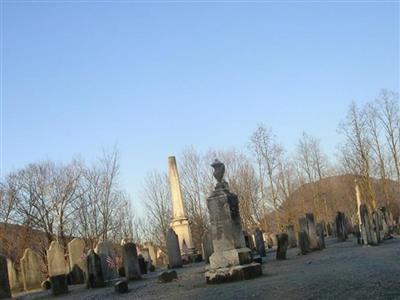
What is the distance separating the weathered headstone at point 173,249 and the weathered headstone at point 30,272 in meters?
5.44

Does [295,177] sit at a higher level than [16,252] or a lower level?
higher

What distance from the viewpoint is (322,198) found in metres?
49.5

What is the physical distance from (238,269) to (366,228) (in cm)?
903

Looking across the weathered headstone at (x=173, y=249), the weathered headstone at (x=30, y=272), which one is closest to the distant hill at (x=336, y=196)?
the weathered headstone at (x=173, y=249)

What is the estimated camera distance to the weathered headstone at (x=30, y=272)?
20.0 meters

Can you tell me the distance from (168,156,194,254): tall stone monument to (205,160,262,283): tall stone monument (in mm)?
14239

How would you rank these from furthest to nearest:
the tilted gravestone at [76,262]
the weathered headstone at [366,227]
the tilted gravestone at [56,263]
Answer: the tilted gravestone at [76,262], the weathered headstone at [366,227], the tilted gravestone at [56,263]

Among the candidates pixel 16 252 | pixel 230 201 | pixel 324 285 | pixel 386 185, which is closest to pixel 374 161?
pixel 386 185

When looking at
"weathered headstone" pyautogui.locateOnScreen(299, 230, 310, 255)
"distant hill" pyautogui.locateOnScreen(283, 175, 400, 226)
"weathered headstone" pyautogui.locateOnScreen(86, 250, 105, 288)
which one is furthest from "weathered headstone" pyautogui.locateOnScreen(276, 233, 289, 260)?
"distant hill" pyautogui.locateOnScreen(283, 175, 400, 226)

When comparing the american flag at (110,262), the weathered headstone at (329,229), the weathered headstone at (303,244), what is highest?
the american flag at (110,262)

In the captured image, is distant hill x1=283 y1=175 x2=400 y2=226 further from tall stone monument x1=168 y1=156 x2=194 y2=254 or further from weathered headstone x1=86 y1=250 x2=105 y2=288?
weathered headstone x1=86 y1=250 x2=105 y2=288

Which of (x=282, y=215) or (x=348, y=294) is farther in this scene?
(x=282, y=215)

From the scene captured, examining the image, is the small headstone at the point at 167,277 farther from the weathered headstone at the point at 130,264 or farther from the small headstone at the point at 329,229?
the small headstone at the point at 329,229

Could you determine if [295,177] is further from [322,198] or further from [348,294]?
[348,294]
